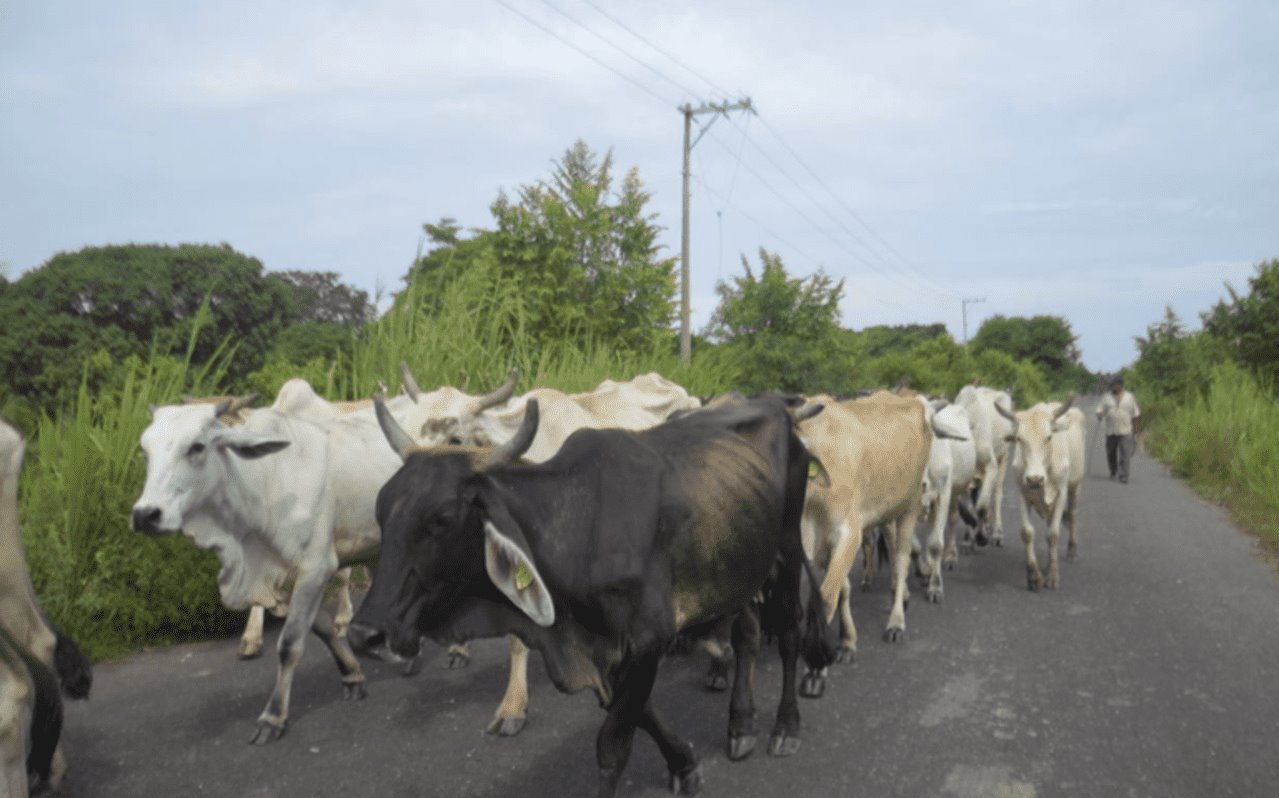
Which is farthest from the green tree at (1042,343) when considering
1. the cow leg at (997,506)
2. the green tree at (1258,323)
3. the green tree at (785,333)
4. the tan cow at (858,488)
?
the tan cow at (858,488)

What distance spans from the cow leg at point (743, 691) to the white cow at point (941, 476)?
10.4 ft

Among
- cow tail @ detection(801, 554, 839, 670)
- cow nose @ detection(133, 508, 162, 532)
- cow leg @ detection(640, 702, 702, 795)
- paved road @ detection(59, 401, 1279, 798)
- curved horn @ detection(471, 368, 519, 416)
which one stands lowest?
paved road @ detection(59, 401, 1279, 798)

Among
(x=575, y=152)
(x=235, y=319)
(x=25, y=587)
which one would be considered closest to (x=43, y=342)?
(x=235, y=319)

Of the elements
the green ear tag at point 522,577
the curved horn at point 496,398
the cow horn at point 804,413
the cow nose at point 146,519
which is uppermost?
the curved horn at point 496,398

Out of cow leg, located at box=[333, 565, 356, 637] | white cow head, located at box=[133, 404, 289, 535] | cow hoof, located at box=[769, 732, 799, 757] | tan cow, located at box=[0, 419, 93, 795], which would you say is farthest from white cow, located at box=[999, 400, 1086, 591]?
tan cow, located at box=[0, 419, 93, 795]

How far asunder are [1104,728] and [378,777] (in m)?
3.65

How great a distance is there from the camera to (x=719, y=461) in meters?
4.11

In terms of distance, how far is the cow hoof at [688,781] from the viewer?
13.5 feet

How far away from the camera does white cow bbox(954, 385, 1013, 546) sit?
32.7ft

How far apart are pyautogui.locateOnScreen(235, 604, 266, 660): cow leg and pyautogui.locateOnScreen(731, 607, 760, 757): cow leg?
3401 mm

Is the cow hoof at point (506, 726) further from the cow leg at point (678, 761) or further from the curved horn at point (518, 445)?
the curved horn at point (518, 445)

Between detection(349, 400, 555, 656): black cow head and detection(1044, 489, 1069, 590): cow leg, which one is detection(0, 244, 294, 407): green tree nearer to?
detection(1044, 489, 1069, 590): cow leg

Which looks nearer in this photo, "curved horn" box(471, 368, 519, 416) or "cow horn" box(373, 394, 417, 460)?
"cow horn" box(373, 394, 417, 460)

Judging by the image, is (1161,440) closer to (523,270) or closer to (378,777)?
(523,270)
